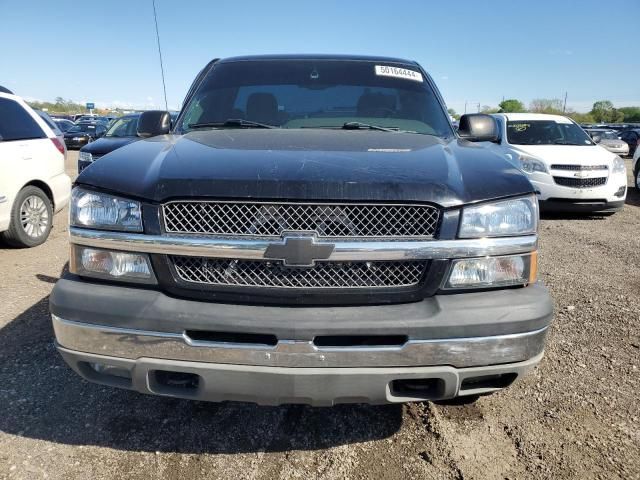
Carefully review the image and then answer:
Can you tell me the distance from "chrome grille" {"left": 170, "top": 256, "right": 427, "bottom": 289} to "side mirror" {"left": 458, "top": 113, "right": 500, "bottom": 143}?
166 cm

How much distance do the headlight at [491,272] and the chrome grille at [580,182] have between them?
6.95 meters

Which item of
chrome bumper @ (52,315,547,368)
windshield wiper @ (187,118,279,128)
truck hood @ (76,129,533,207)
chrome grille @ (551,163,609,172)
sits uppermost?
windshield wiper @ (187,118,279,128)

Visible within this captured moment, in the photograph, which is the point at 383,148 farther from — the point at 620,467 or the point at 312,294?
the point at 620,467

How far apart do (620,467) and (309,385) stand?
1585 mm

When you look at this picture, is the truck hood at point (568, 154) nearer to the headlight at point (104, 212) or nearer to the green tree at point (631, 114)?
the headlight at point (104, 212)

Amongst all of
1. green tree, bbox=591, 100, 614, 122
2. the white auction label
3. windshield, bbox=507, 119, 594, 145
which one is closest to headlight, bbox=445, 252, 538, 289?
the white auction label

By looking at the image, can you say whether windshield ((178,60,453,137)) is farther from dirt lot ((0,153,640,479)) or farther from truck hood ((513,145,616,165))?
truck hood ((513,145,616,165))

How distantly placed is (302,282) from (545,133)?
9.18 meters

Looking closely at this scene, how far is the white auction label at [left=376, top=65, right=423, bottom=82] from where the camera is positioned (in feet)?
11.7

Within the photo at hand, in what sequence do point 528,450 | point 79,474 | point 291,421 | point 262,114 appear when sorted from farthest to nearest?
point 262,114
point 291,421
point 528,450
point 79,474

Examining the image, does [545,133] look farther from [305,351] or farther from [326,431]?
[305,351]

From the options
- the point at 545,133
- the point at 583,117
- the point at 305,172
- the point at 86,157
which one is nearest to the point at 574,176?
the point at 545,133

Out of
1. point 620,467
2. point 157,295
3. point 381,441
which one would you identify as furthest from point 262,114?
point 620,467

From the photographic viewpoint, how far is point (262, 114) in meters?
3.28
